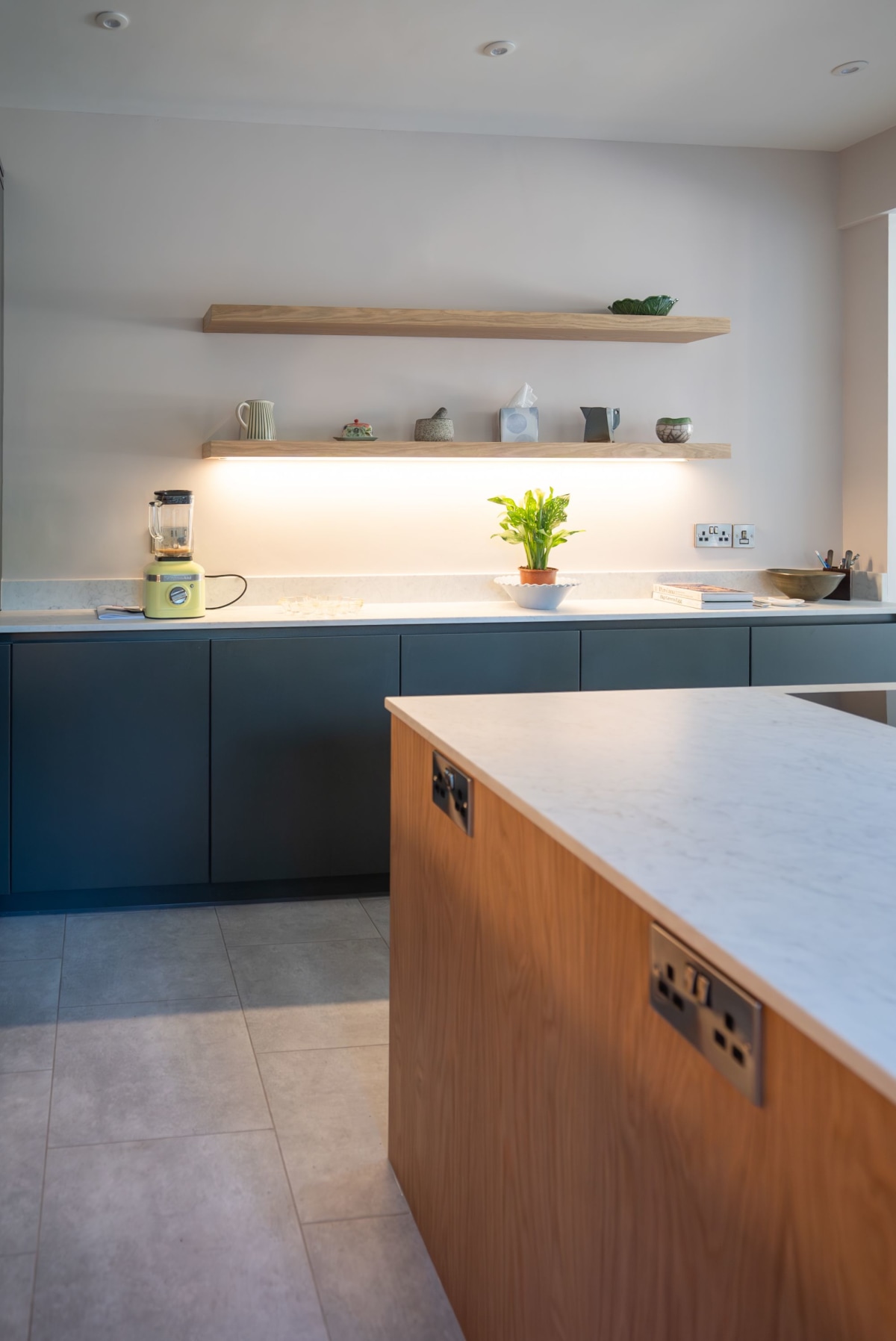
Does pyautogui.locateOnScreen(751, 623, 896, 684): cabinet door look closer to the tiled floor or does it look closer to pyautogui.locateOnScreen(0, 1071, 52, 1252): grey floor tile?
the tiled floor

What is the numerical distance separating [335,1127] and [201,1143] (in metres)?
0.25

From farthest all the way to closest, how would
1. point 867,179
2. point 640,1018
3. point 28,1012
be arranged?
point 867,179, point 28,1012, point 640,1018

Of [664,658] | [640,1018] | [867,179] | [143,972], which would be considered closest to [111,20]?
[664,658]

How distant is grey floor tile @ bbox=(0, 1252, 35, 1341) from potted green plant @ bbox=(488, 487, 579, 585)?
8.79 feet

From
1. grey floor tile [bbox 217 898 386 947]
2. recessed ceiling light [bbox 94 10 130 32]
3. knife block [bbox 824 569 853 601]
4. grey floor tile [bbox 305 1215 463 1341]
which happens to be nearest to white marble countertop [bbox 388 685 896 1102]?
grey floor tile [bbox 305 1215 463 1341]

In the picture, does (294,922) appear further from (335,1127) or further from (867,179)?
(867,179)

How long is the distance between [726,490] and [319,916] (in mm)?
2244

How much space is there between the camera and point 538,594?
3896 mm

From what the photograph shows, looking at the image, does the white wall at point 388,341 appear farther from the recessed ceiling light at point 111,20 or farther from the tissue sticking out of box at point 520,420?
the recessed ceiling light at point 111,20

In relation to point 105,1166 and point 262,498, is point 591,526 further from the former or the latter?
point 105,1166

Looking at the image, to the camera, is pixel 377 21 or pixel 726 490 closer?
pixel 377 21

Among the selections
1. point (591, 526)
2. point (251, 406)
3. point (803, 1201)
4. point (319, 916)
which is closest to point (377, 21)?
point (251, 406)

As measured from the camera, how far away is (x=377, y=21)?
3193 mm

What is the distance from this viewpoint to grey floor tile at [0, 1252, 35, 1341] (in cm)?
164
